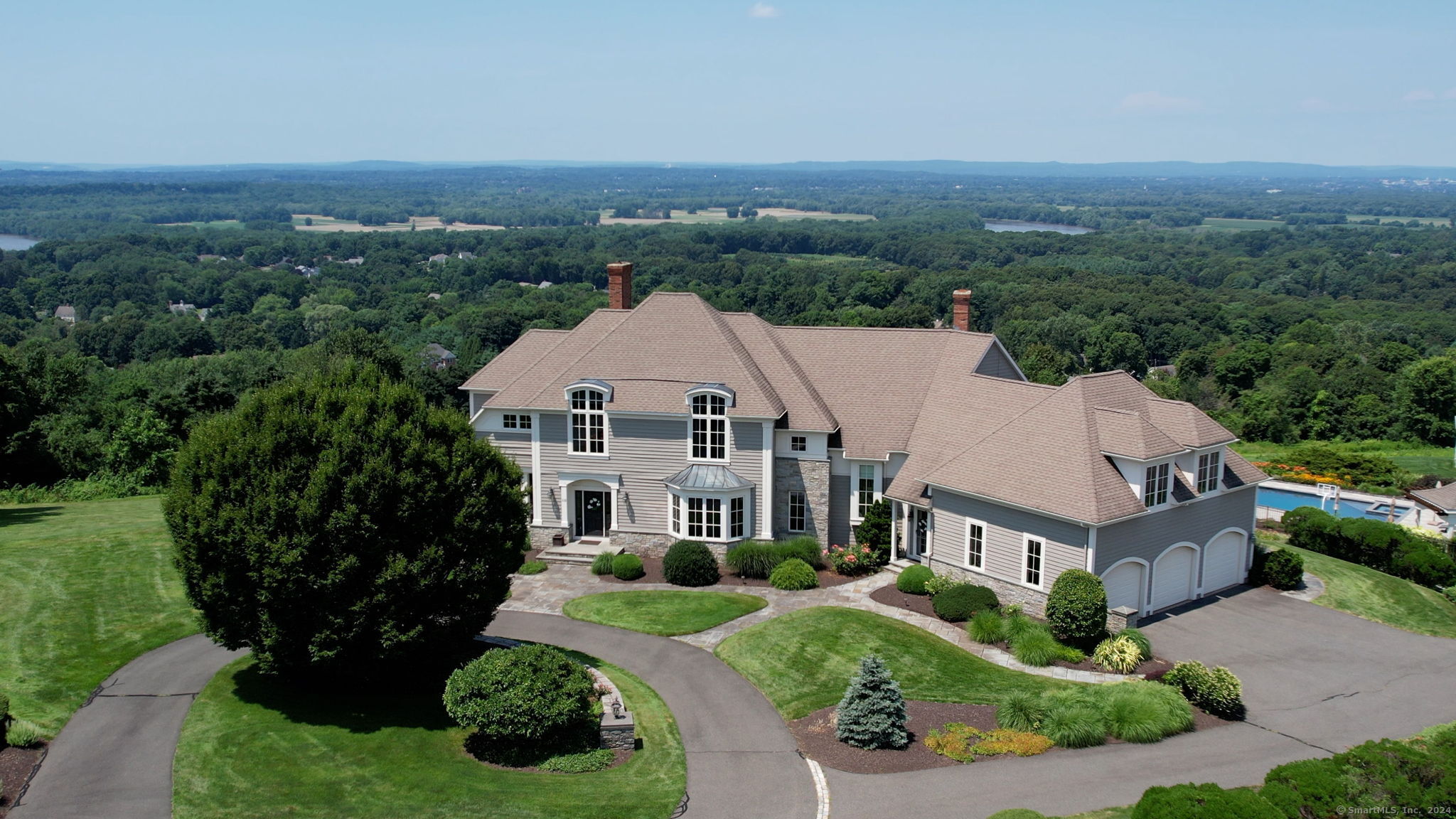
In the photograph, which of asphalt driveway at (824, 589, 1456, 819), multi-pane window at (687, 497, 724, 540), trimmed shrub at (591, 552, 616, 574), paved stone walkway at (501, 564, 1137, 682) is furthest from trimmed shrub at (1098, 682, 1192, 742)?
trimmed shrub at (591, 552, 616, 574)

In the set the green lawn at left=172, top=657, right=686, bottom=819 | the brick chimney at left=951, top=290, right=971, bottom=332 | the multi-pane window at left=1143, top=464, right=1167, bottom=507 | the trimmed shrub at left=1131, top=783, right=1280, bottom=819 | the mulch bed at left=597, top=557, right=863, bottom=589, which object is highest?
the brick chimney at left=951, top=290, right=971, bottom=332

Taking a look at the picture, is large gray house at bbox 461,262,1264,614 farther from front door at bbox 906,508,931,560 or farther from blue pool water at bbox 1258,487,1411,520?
blue pool water at bbox 1258,487,1411,520

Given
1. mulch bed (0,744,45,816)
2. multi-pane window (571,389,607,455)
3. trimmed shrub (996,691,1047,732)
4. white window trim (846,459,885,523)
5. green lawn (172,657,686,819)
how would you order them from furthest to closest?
multi-pane window (571,389,607,455), white window trim (846,459,885,523), trimmed shrub (996,691,1047,732), green lawn (172,657,686,819), mulch bed (0,744,45,816)

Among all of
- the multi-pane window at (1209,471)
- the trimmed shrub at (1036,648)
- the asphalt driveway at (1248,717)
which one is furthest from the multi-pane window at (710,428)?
the multi-pane window at (1209,471)

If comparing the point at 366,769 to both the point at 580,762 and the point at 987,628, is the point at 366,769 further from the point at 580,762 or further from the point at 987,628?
the point at 987,628

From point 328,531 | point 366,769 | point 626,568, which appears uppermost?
point 328,531

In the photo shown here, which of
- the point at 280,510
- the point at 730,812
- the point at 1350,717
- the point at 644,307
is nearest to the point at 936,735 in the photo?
the point at 730,812

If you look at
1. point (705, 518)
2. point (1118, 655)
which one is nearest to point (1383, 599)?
point (1118, 655)
